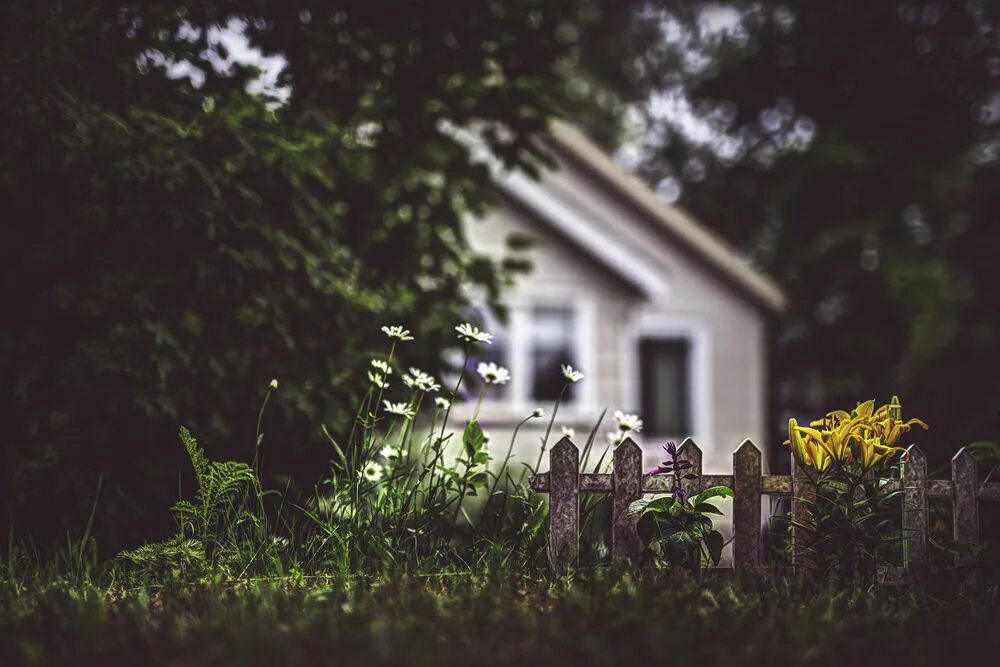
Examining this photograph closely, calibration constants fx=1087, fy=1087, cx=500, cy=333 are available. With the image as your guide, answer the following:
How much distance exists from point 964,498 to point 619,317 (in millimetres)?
9134

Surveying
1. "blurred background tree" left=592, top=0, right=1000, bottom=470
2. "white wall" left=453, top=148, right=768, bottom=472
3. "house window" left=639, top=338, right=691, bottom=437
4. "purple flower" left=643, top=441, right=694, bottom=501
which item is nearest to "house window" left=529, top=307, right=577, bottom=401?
"white wall" left=453, top=148, right=768, bottom=472

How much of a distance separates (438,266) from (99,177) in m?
2.50

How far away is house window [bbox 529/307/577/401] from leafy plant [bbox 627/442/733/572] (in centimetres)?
899

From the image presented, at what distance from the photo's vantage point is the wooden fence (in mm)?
4488

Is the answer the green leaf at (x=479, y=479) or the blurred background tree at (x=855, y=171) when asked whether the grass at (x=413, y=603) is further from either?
the blurred background tree at (x=855, y=171)

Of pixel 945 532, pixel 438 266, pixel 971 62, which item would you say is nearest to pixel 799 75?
pixel 971 62

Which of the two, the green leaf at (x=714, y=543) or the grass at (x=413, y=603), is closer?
the grass at (x=413, y=603)

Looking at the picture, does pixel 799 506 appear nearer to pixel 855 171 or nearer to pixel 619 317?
pixel 619 317

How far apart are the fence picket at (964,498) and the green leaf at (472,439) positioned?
200cm

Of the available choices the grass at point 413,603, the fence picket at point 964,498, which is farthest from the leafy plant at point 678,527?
the fence picket at point 964,498

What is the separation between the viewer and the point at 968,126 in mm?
21344

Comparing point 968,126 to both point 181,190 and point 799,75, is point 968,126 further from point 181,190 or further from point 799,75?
point 181,190

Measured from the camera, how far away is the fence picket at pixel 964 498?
15.0ft

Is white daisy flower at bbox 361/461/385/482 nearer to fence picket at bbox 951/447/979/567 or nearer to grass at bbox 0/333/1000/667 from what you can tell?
grass at bbox 0/333/1000/667
